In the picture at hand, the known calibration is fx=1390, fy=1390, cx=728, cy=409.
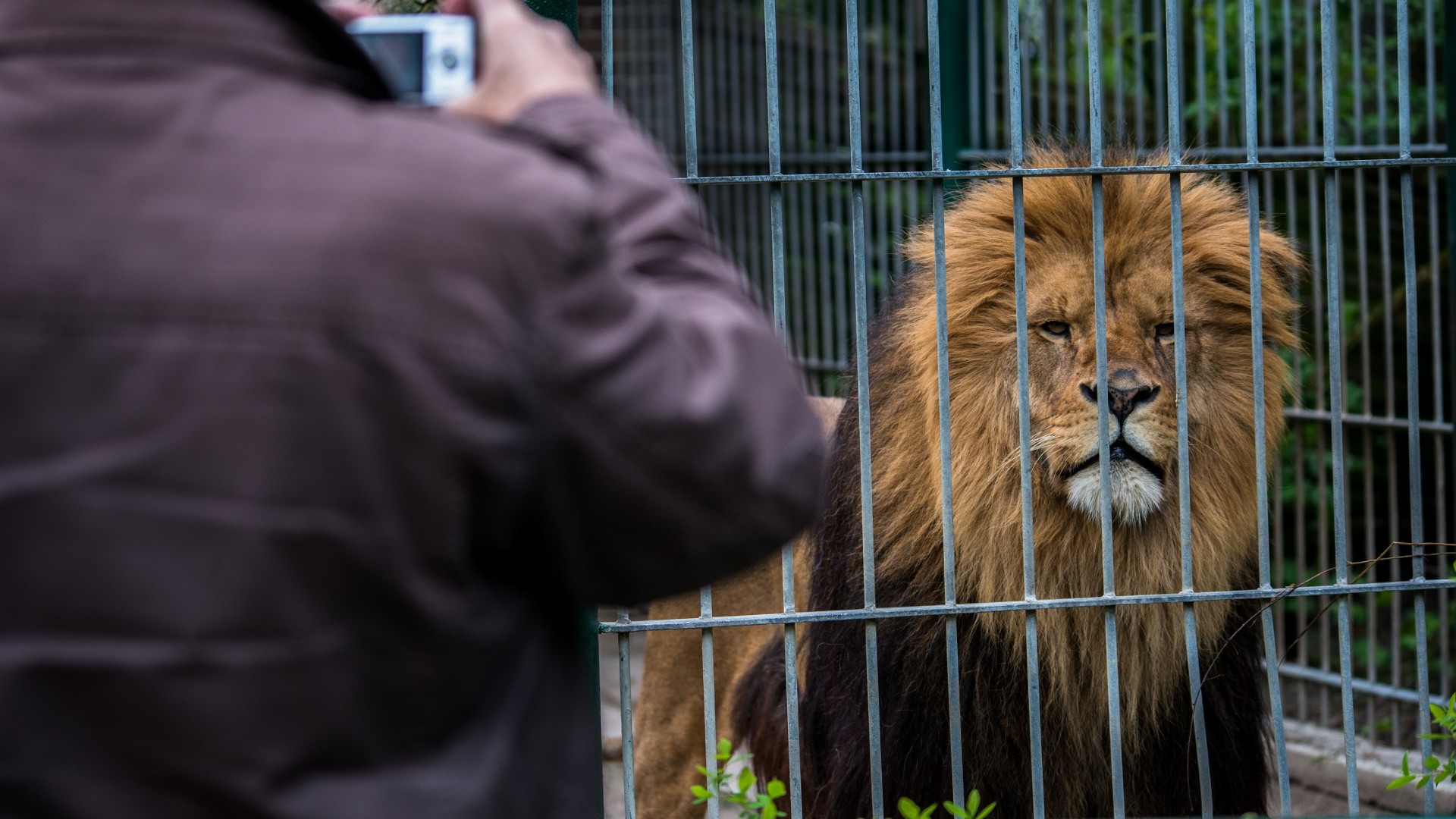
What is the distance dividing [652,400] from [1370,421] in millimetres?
3919

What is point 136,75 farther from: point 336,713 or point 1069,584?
point 1069,584

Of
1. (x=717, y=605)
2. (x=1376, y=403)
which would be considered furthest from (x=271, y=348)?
(x=1376, y=403)

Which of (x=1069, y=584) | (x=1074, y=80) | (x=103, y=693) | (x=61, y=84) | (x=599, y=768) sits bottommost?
(x=599, y=768)

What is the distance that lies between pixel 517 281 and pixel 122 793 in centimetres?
40

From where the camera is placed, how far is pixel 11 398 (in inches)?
33.5

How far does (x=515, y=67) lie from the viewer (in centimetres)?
107

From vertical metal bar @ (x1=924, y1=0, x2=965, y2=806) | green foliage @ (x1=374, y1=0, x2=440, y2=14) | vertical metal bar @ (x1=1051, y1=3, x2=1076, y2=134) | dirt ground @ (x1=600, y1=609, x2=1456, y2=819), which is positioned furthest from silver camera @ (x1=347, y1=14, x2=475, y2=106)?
vertical metal bar @ (x1=1051, y1=3, x2=1076, y2=134)

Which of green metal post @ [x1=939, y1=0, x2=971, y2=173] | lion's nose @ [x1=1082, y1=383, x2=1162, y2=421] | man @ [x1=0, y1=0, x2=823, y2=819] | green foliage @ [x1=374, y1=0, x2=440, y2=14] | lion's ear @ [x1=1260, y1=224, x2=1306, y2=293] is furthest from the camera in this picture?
green metal post @ [x1=939, y1=0, x2=971, y2=173]

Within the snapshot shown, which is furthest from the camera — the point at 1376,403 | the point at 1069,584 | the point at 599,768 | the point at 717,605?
the point at 1376,403

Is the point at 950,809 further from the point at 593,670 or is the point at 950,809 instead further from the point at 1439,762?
the point at 1439,762

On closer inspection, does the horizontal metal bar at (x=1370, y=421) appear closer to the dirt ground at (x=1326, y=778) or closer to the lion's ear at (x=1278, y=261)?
the dirt ground at (x=1326, y=778)

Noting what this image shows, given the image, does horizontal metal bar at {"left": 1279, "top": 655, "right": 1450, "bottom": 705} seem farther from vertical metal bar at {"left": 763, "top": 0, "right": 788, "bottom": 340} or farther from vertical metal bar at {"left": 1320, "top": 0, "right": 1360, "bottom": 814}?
vertical metal bar at {"left": 763, "top": 0, "right": 788, "bottom": 340}

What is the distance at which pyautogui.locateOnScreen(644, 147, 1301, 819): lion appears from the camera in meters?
2.43

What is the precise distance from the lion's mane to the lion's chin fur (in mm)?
57
